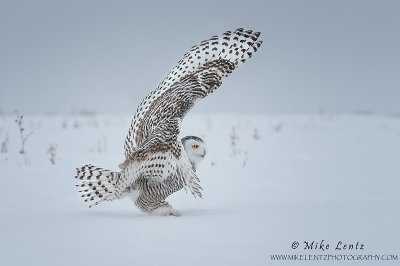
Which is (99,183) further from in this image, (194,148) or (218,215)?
(218,215)

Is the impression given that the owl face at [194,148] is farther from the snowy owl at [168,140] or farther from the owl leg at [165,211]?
the owl leg at [165,211]

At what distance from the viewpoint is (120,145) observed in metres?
10.8

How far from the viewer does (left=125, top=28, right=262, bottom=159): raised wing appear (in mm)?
4125

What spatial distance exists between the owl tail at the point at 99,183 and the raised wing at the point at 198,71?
0.45 meters

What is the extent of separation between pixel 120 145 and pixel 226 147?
2.47 metres

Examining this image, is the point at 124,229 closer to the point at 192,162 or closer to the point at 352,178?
the point at 192,162

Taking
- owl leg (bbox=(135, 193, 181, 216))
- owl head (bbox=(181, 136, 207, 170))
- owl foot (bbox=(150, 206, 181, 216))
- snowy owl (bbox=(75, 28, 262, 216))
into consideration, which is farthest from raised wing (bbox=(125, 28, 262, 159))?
owl foot (bbox=(150, 206, 181, 216))

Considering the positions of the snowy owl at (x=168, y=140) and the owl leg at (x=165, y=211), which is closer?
the snowy owl at (x=168, y=140)

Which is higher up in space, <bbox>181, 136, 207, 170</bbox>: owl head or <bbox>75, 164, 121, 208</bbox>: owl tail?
<bbox>181, 136, 207, 170</bbox>: owl head

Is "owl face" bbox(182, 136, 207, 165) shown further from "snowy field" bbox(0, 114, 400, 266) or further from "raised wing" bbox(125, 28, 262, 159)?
"snowy field" bbox(0, 114, 400, 266)

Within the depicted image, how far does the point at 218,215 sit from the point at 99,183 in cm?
101

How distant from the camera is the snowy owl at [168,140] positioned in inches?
140

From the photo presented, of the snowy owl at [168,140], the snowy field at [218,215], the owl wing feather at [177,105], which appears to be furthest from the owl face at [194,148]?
the snowy field at [218,215]

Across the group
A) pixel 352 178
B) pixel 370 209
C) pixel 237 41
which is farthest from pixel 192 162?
pixel 352 178
